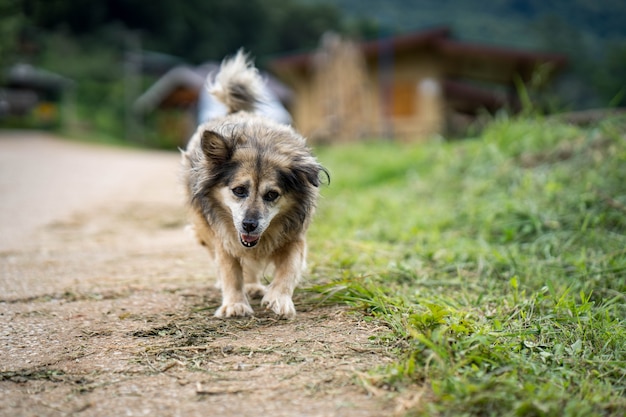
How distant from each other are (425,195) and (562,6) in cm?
1520

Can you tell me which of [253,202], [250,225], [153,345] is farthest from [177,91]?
[153,345]

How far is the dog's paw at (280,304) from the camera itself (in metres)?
3.36

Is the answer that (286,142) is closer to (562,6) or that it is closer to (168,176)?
(168,176)

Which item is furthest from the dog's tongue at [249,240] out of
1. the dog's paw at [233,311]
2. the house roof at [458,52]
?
the house roof at [458,52]

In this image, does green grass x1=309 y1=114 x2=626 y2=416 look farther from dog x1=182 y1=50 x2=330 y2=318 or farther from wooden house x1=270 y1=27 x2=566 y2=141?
wooden house x1=270 y1=27 x2=566 y2=141

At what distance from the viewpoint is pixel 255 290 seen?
4109mm

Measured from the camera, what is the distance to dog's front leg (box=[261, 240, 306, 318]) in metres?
3.41

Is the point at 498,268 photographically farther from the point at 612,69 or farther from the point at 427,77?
A: the point at 427,77

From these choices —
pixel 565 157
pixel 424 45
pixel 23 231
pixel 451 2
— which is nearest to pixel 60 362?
pixel 23 231

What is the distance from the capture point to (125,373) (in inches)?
102

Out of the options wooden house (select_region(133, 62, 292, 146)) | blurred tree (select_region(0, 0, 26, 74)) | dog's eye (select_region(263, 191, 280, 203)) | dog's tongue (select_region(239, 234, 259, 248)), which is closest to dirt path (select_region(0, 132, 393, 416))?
dog's tongue (select_region(239, 234, 259, 248))

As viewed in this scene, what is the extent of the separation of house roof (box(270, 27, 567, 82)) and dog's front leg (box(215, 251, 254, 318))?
1712 centimetres

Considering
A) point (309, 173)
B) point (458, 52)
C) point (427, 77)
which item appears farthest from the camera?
point (427, 77)

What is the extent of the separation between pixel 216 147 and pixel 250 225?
0.56 meters
